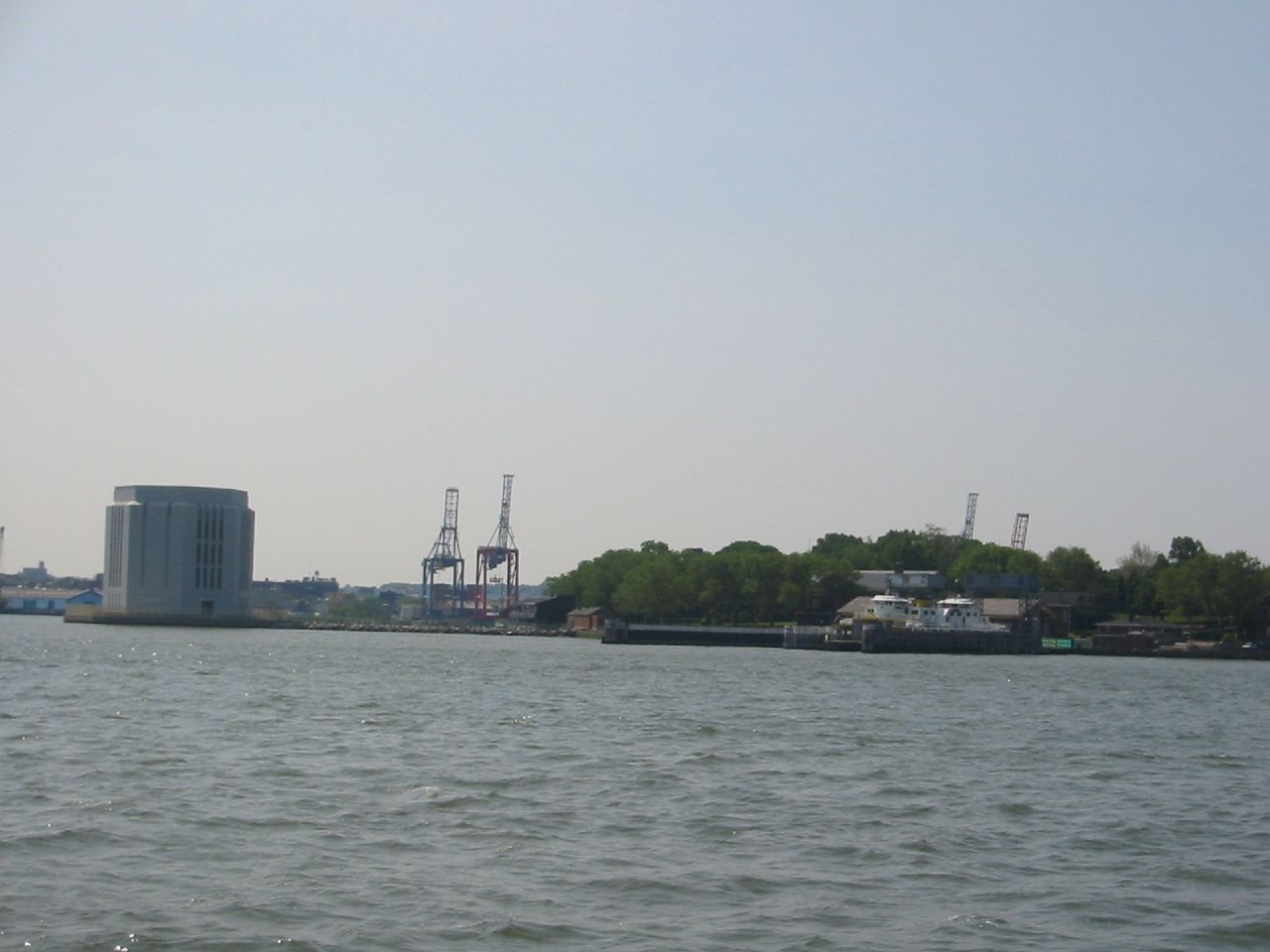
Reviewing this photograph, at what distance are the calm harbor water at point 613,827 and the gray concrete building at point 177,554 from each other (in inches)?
4708

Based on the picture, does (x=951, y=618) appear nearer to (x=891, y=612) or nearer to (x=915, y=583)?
(x=891, y=612)

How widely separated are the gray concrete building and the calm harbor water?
119594mm

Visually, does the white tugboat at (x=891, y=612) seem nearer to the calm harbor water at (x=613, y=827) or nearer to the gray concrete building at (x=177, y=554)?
the gray concrete building at (x=177, y=554)

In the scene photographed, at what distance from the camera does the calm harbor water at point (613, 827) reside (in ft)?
56.2

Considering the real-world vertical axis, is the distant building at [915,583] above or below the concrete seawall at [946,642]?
above

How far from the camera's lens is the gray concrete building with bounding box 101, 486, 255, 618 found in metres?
164

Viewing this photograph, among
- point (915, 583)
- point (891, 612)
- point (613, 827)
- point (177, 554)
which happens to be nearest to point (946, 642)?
point (891, 612)

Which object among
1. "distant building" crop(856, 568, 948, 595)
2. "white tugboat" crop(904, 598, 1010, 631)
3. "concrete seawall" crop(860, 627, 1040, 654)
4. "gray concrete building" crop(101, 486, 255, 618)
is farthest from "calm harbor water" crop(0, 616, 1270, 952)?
"gray concrete building" crop(101, 486, 255, 618)

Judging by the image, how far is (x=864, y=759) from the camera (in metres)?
33.6

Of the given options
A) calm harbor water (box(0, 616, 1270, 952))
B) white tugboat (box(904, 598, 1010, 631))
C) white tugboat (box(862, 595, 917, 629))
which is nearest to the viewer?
calm harbor water (box(0, 616, 1270, 952))

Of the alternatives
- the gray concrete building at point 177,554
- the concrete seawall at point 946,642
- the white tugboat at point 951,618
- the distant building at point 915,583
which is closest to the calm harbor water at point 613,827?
the concrete seawall at point 946,642

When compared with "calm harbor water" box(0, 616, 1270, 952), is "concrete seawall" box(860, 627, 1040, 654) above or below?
above

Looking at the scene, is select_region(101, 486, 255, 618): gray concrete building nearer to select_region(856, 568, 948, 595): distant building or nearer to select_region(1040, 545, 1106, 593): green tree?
select_region(856, 568, 948, 595): distant building

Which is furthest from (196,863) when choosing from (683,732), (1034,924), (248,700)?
(248,700)
